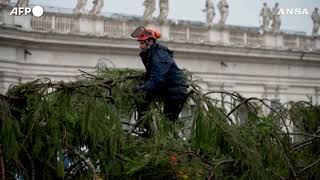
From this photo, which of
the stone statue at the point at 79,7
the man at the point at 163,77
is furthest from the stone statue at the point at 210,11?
the man at the point at 163,77

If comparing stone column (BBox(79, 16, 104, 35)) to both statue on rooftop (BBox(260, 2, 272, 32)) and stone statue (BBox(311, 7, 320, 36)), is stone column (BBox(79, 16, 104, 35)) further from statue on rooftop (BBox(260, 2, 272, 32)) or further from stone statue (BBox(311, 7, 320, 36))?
stone statue (BBox(311, 7, 320, 36))

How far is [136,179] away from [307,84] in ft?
90.5

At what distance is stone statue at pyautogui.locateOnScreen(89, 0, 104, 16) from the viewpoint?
28312mm

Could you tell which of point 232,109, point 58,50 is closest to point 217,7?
point 58,50

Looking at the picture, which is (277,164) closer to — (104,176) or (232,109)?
(232,109)

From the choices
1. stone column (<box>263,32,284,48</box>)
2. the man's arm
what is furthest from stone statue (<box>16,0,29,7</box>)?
the man's arm

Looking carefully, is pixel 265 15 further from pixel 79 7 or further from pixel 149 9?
pixel 79 7

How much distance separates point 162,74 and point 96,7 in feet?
70.1

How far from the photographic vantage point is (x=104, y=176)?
22.0ft

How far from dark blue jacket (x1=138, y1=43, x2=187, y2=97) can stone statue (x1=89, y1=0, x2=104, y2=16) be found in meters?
20.9

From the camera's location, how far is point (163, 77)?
7395mm

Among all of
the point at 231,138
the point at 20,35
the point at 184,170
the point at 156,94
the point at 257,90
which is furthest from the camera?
the point at 257,90

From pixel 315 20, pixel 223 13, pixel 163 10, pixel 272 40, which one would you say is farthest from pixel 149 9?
pixel 315 20

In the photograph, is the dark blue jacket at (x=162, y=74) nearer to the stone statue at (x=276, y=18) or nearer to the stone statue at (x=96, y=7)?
the stone statue at (x=96, y=7)
